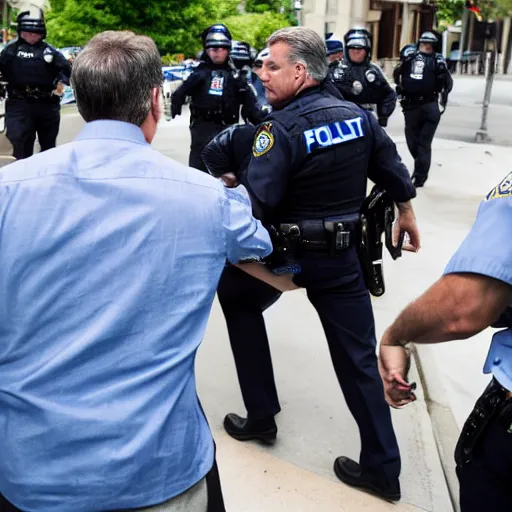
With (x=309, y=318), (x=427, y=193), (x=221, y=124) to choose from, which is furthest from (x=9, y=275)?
(x=427, y=193)

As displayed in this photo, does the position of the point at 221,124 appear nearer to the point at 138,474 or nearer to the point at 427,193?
the point at 427,193

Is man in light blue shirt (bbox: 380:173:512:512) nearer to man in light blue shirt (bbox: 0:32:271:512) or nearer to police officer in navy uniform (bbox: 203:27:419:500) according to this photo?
man in light blue shirt (bbox: 0:32:271:512)

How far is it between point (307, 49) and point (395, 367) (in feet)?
4.59

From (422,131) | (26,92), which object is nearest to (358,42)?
(422,131)

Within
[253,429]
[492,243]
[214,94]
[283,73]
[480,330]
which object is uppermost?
[283,73]

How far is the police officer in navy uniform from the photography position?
8.32 feet

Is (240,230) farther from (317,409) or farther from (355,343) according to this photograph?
(317,409)

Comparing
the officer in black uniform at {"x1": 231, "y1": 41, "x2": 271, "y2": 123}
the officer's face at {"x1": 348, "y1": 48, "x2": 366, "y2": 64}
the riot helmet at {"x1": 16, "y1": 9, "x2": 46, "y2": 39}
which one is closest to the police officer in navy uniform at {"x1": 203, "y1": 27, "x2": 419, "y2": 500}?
the officer in black uniform at {"x1": 231, "y1": 41, "x2": 271, "y2": 123}

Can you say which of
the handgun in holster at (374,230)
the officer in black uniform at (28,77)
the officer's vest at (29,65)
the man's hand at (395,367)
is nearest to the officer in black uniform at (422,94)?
the officer in black uniform at (28,77)

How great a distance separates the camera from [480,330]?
1.50 meters

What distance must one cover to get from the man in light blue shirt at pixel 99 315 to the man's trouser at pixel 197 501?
15mm

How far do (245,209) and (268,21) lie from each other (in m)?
29.7

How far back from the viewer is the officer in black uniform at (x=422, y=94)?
332 inches

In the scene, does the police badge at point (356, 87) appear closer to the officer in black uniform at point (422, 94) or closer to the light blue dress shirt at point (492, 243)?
the officer in black uniform at point (422, 94)
